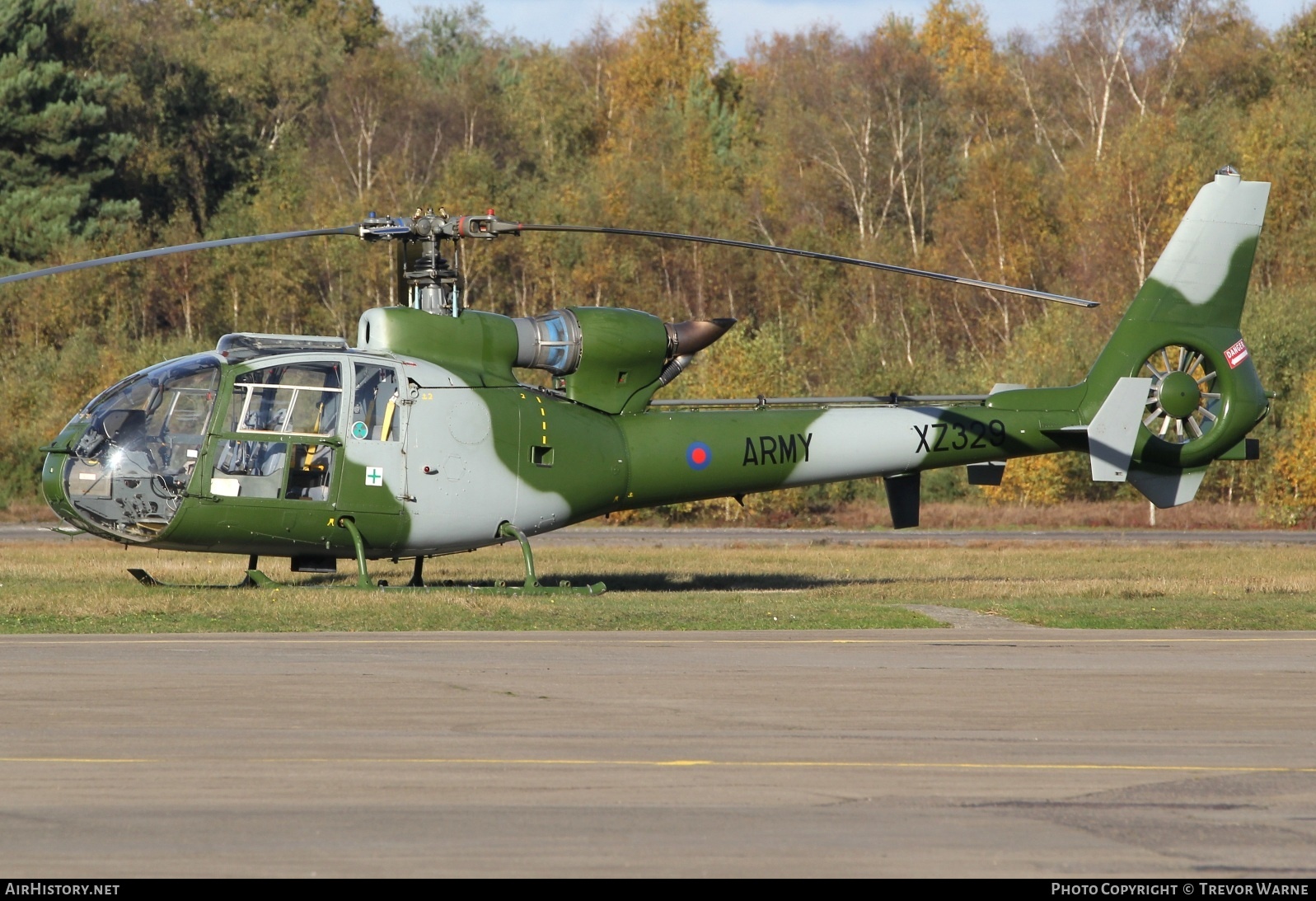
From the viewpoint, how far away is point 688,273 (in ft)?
199

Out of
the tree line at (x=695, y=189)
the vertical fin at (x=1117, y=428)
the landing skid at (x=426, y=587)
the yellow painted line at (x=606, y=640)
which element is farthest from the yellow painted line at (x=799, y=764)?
the tree line at (x=695, y=189)

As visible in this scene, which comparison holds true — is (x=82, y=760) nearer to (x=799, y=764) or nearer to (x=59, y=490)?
(x=799, y=764)

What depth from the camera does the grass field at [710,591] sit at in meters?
14.9

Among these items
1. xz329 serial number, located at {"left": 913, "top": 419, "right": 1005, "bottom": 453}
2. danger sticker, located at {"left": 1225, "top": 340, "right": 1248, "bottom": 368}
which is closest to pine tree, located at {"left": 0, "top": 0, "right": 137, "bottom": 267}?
xz329 serial number, located at {"left": 913, "top": 419, "right": 1005, "bottom": 453}

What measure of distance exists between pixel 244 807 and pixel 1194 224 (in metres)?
15.8

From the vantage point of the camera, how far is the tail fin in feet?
63.2

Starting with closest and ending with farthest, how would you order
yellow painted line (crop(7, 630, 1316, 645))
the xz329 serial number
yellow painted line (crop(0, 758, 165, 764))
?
1. yellow painted line (crop(0, 758, 165, 764))
2. yellow painted line (crop(7, 630, 1316, 645))
3. the xz329 serial number

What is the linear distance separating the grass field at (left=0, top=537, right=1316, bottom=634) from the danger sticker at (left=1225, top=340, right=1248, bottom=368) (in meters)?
2.95

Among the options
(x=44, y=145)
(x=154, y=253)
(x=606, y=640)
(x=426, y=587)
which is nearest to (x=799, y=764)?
(x=606, y=640)

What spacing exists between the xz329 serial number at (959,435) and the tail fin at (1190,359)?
1274mm

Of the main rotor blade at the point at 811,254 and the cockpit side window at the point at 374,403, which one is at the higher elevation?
the main rotor blade at the point at 811,254

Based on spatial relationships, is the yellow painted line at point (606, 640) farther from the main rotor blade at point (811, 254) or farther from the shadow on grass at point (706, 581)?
the shadow on grass at point (706, 581)

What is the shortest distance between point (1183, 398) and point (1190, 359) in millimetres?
836

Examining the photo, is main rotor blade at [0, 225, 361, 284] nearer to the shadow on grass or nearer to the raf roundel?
the raf roundel
